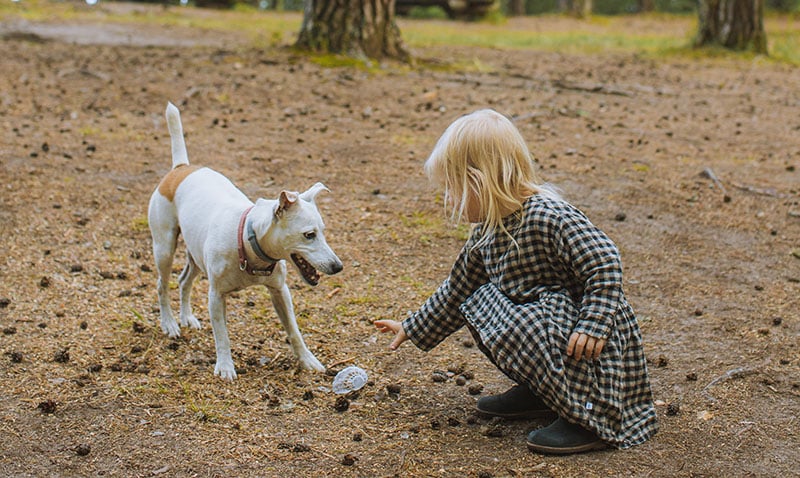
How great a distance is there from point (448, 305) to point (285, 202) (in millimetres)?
952

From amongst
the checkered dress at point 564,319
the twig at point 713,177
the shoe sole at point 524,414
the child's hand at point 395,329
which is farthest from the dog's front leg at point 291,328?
the twig at point 713,177

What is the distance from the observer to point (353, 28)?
1174 centimetres

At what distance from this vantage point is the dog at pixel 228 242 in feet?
13.9

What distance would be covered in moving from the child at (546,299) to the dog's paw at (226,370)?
1345 millimetres

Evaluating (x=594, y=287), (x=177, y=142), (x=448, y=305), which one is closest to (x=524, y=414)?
(x=448, y=305)

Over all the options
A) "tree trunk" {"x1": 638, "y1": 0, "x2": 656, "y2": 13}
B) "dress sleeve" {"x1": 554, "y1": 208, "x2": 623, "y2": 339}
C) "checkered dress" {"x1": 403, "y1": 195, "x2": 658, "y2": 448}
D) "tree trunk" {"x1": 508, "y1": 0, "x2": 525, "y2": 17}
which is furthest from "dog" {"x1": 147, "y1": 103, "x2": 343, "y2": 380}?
"tree trunk" {"x1": 638, "y1": 0, "x2": 656, "y2": 13}

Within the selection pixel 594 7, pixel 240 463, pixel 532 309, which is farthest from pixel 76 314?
pixel 594 7

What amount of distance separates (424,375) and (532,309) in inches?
45.3

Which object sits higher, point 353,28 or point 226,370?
point 353,28

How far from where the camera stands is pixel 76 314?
5.28 m

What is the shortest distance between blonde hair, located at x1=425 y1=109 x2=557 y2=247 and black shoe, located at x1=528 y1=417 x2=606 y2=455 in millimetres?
900

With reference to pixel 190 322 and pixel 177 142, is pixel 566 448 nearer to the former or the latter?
pixel 190 322

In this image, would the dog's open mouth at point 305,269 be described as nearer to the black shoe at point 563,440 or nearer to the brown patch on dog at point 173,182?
the brown patch on dog at point 173,182

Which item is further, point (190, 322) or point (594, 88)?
point (594, 88)
